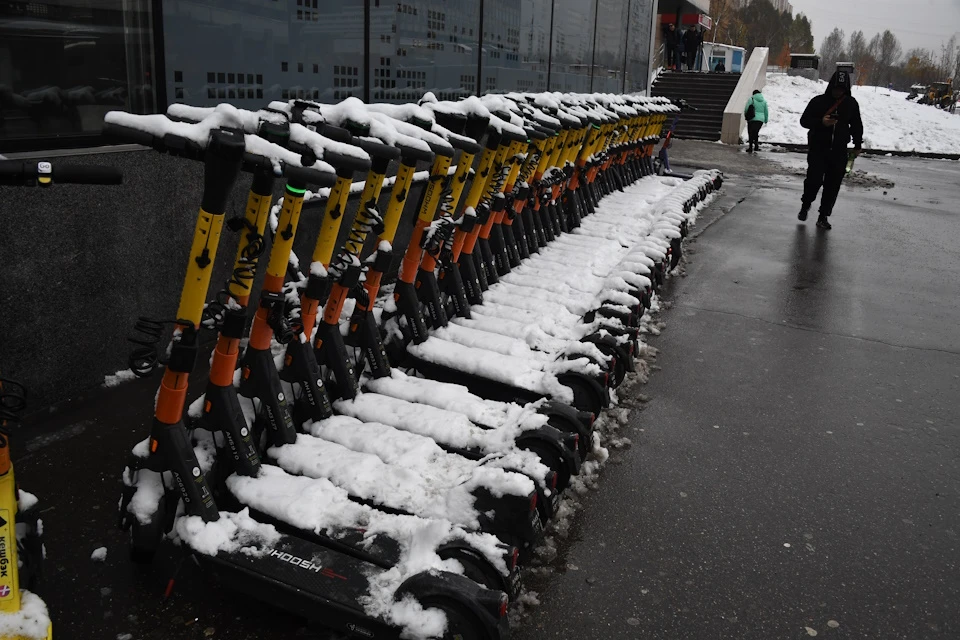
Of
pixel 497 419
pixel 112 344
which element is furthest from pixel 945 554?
pixel 112 344

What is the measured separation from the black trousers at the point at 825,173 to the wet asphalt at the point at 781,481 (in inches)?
117

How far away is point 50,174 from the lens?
6.96 feet

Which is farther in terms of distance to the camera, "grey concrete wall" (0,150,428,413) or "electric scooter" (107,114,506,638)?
"grey concrete wall" (0,150,428,413)

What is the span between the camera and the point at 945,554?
345 centimetres

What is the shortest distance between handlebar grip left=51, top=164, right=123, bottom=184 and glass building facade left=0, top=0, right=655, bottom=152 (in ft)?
7.85

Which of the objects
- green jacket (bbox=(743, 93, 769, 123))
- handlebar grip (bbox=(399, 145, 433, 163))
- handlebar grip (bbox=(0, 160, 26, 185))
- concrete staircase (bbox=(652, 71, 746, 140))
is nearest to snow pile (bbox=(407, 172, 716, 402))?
handlebar grip (bbox=(399, 145, 433, 163))

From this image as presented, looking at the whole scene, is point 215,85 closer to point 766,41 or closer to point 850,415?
point 850,415

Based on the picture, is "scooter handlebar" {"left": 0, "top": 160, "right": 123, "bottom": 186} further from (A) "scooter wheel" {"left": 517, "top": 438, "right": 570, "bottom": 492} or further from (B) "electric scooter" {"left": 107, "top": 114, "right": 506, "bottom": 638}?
(A) "scooter wheel" {"left": 517, "top": 438, "right": 570, "bottom": 492}

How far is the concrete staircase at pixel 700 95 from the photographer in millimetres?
28719

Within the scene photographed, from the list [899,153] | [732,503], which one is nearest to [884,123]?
[899,153]

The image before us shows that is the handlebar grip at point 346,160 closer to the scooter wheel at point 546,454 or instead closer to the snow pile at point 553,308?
the scooter wheel at point 546,454

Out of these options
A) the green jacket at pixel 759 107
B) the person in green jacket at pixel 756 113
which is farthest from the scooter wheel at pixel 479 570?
the green jacket at pixel 759 107

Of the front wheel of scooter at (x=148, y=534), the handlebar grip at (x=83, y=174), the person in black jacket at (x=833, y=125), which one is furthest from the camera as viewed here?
the person in black jacket at (x=833, y=125)

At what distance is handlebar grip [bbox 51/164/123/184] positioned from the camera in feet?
6.94
